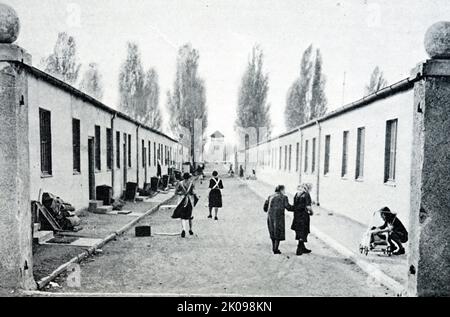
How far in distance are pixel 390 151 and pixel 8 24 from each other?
894 cm

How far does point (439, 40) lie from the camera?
411 cm

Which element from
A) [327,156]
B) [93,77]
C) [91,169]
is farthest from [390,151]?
[91,169]

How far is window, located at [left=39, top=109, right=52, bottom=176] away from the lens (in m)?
9.71

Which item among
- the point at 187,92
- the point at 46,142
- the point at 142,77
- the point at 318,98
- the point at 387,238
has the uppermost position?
the point at 318,98

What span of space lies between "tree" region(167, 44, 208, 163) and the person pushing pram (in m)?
4.44

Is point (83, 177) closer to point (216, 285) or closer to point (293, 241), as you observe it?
point (293, 241)

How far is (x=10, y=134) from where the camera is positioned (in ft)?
14.4

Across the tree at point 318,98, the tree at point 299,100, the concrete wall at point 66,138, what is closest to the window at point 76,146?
the concrete wall at point 66,138

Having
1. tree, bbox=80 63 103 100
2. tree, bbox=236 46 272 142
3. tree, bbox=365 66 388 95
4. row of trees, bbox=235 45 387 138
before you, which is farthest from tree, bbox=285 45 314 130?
tree, bbox=80 63 103 100

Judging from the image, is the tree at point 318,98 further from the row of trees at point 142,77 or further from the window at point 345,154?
the row of trees at point 142,77

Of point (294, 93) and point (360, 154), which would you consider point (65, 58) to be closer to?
point (294, 93)
